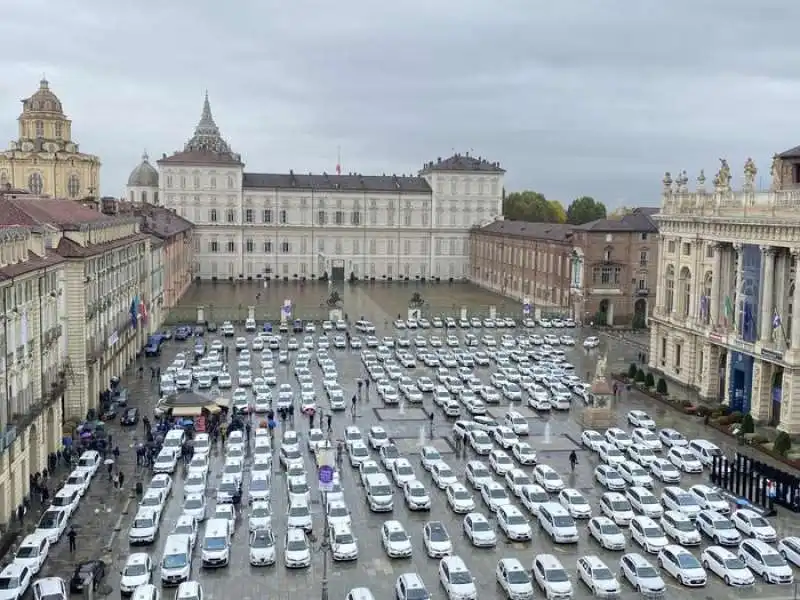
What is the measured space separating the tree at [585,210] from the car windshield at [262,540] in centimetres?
15639

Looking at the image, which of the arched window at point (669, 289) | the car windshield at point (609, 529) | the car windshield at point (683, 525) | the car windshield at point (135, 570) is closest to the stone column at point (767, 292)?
the arched window at point (669, 289)

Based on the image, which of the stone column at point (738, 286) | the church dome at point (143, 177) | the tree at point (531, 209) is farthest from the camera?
the tree at point (531, 209)

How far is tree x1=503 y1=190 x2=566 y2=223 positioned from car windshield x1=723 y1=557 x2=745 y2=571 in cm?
14938

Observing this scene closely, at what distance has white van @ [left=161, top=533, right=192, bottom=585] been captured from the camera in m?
27.5

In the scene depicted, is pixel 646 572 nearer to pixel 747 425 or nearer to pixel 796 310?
pixel 747 425

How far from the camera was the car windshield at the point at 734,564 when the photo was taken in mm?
28453

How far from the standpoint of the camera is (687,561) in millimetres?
28547

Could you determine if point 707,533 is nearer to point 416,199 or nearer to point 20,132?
point 20,132

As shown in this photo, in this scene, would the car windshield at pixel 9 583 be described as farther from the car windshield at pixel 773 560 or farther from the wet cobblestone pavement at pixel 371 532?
the car windshield at pixel 773 560

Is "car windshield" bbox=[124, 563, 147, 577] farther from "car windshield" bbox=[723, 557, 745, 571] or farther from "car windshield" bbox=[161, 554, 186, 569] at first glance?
"car windshield" bbox=[723, 557, 745, 571]

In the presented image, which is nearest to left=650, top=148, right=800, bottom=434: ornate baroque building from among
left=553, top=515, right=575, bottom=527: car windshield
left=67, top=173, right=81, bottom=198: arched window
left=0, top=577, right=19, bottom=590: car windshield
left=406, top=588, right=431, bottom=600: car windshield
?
left=553, top=515, right=575, bottom=527: car windshield

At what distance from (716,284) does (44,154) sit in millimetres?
77230

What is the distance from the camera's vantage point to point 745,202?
181ft

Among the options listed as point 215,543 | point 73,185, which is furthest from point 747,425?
point 73,185
